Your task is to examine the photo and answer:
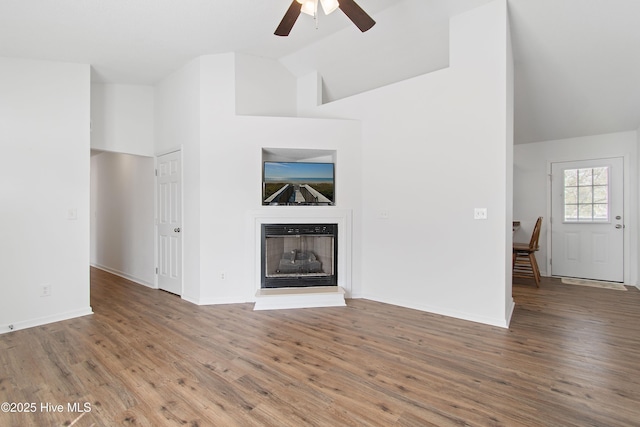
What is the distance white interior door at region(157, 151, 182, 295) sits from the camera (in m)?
4.08

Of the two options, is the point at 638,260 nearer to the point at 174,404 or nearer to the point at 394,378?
the point at 394,378

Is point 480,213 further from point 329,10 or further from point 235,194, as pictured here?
point 235,194

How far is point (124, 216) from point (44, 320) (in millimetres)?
2362

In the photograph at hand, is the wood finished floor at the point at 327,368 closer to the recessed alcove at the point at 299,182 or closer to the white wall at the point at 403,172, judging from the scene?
the white wall at the point at 403,172

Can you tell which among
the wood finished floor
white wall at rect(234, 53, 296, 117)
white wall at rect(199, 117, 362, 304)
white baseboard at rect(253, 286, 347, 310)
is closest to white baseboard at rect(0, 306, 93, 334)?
the wood finished floor

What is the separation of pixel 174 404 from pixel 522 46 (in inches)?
176

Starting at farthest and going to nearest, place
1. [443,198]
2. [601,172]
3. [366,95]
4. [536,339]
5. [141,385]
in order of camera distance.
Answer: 1. [601,172]
2. [366,95]
3. [443,198]
4. [536,339]
5. [141,385]

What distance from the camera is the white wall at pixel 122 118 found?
4113mm

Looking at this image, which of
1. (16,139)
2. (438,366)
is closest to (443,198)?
(438,366)

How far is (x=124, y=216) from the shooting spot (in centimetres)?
517

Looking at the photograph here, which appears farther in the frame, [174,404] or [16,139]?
[16,139]

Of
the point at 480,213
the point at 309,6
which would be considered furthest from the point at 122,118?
the point at 480,213

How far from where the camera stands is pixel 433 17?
10.8 feet

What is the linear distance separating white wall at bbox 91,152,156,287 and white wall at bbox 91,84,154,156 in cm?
34
